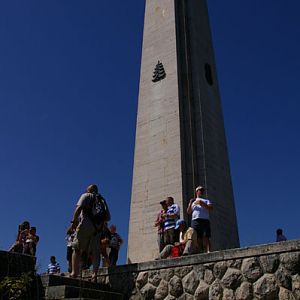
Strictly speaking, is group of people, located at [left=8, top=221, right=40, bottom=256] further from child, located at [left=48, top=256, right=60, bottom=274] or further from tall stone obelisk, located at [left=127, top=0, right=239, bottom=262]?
tall stone obelisk, located at [left=127, top=0, right=239, bottom=262]

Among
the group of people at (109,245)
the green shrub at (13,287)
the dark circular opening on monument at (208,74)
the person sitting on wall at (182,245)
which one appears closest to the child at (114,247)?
the group of people at (109,245)

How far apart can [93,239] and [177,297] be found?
1767 mm

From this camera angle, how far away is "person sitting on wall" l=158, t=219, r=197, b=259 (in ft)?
25.5

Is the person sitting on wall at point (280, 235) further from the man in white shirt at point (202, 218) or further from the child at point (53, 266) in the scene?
the child at point (53, 266)

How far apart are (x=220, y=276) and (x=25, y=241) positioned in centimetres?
593

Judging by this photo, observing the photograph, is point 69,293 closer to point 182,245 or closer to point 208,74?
point 182,245

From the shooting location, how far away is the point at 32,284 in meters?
6.24

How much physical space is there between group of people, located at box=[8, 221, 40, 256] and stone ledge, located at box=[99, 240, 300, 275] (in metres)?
3.60

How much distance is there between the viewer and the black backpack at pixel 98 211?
7383 mm

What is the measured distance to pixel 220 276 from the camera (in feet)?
20.4

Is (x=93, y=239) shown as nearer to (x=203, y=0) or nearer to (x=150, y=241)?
(x=150, y=241)

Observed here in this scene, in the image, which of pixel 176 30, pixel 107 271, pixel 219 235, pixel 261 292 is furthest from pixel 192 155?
pixel 261 292

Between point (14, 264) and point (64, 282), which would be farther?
point (64, 282)

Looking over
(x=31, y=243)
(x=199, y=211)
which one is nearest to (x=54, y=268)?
(x=31, y=243)
